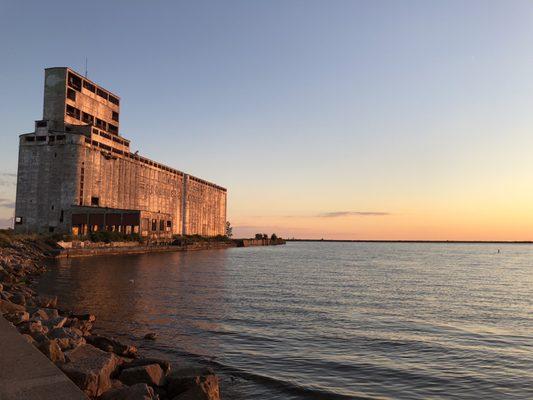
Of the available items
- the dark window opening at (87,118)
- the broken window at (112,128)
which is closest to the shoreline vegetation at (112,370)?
the dark window opening at (87,118)

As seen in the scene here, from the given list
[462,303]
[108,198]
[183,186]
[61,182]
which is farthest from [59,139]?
[462,303]

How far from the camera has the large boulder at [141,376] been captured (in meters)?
11.7

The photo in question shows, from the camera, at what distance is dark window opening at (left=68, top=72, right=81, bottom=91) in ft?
389

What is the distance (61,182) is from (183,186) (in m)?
65.7

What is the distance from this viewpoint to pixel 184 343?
65.2 ft

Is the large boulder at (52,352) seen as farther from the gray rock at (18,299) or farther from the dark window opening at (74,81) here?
the dark window opening at (74,81)

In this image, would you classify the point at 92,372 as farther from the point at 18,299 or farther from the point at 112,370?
the point at 18,299

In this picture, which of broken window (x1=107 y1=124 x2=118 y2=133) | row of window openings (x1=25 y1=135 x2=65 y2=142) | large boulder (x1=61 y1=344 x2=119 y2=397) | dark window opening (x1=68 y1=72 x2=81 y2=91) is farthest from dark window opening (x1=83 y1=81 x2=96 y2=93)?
large boulder (x1=61 y1=344 x2=119 y2=397)

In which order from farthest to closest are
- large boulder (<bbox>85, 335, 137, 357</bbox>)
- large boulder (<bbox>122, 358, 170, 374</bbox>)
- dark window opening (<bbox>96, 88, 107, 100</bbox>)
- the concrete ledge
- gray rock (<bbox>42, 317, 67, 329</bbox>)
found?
dark window opening (<bbox>96, 88, 107, 100</bbox>), gray rock (<bbox>42, 317, 67, 329</bbox>), large boulder (<bbox>85, 335, 137, 357</bbox>), large boulder (<bbox>122, 358, 170, 374</bbox>), the concrete ledge

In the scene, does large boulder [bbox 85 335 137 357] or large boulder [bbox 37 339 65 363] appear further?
large boulder [bbox 85 335 137 357]

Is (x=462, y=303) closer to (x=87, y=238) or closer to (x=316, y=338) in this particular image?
A: (x=316, y=338)

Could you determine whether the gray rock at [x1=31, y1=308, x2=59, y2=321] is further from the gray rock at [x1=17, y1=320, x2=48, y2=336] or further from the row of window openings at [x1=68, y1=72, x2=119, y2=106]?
the row of window openings at [x1=68, y1=72, x2=119, y2=106]

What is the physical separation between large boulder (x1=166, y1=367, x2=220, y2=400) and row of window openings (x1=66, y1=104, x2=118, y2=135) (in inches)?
4644

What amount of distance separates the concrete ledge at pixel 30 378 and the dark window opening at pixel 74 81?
395 ft
